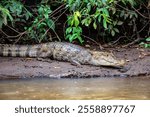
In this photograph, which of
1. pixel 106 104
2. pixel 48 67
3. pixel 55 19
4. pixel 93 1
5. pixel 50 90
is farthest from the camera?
pixel 55 19

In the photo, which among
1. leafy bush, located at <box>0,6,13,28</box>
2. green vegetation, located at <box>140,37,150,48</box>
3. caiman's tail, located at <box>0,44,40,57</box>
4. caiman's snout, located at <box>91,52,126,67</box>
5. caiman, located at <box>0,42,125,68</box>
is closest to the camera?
leafy bush, located at <box>0,6,13,28</box>

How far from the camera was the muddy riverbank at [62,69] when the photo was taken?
8.25m

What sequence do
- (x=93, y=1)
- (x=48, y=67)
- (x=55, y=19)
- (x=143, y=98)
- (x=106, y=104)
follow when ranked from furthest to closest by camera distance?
(x=55, y=19) → (x=93, y=1) → (x=48, y=67) → (x=143, y=98) → (x=106, y=104)

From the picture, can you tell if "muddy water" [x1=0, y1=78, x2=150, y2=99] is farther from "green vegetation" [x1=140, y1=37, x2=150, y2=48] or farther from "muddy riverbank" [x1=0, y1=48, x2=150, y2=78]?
"green vegetation" [x1=140, y1=37, x2=150, y2=48]

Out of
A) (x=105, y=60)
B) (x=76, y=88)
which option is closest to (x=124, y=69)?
(x=105, y=60)

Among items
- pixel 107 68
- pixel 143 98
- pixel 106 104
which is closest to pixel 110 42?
pixel 107 68

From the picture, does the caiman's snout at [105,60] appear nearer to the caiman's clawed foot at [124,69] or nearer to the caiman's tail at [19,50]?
the caiman's clawed foot at [124,69]

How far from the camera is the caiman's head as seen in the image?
874 cm

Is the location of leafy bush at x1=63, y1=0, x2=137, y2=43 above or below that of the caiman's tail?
above

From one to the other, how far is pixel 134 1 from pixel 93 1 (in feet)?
3.60

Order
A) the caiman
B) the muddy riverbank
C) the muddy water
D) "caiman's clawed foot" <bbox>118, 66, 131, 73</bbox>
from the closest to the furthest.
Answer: the muddy water, the muddy riverbank, "caiman's clawed foot" <bbox>118, 66, 131, 73</bbox>, the caiman

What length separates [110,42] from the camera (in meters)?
10.6

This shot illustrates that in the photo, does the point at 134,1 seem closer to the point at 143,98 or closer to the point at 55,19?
the point at 55,19

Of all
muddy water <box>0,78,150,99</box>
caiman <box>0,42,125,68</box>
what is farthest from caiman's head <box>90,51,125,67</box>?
muddy water <box>0,78,150,99</box>
